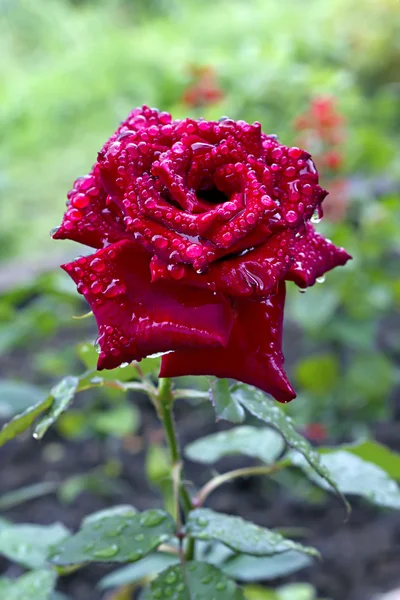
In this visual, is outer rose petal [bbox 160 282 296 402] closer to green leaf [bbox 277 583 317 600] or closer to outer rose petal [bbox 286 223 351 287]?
outer rose petal [bbox 286 223 351 287]

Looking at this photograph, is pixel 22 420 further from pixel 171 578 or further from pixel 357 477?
pixel 357 477

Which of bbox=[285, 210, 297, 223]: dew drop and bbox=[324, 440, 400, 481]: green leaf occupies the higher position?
bbox=[285, 210, 297, 223]: dew drop

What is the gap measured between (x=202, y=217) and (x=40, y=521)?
804 millimetres

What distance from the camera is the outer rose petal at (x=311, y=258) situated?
1.08 feet

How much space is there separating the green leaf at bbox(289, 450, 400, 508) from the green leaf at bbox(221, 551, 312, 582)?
0.10 metres

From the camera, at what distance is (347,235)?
1012 millimetres

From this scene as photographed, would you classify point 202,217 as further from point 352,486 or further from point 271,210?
point 352,486

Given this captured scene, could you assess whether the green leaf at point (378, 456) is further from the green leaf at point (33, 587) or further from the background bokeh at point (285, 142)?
the background bokeh at point (285, 142)

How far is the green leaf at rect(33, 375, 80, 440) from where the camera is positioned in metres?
0.37

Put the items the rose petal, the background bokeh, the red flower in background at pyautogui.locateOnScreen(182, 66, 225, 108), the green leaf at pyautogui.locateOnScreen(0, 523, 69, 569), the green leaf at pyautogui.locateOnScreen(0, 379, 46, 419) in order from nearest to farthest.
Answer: the rose petal < the green leaf at pyautogui.locateOnScreen(0, 523, 69, 569) < the green leaf at pyautogui.locateOnScreen(0, 379, 46, 419) < the background bokeh < the red flower in background at pyautogui.locateOnScreen(182, 66, 225, 108)

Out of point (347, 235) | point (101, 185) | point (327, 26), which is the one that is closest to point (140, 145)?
point (101, 185)

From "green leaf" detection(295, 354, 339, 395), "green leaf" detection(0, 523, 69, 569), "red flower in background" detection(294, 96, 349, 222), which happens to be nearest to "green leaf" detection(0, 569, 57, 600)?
"green leaf" detection(0, 523, 69, 569)

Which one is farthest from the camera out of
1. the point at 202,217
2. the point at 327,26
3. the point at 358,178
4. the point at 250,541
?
the point at 327,26

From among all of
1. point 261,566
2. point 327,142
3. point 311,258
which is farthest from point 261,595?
point 327,142
